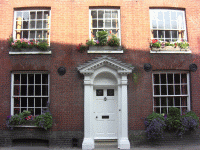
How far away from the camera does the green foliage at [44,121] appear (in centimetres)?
856

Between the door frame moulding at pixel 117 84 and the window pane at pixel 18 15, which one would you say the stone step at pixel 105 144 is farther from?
the window pane at pixel 18 15

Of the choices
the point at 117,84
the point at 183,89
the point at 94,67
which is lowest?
the point at 183,89

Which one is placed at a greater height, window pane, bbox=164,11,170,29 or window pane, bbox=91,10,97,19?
window pane, bbox=91,10,97,19

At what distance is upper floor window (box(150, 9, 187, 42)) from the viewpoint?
9508 mm

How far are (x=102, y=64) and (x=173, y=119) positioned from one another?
142 inches

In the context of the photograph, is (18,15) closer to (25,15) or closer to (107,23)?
(25,15)

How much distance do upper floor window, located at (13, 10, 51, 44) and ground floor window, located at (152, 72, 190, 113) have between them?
5.17m

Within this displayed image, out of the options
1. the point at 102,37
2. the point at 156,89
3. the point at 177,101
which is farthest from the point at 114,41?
the point at 177,101

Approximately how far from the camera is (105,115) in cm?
909

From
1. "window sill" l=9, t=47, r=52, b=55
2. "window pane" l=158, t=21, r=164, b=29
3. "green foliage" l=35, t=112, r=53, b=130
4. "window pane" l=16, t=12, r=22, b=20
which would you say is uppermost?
"window pane" l=16, t=12, r=22, b=20

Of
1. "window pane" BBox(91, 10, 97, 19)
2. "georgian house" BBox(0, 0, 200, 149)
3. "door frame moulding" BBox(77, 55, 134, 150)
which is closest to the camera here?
"door frame moulding" BBox(77, 55, 134, 150)

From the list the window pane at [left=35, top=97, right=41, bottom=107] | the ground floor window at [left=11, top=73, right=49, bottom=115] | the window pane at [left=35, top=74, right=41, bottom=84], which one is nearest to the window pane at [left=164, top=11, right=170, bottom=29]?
the ground floor window at [left=11, top=73, right=49, bottom=115]

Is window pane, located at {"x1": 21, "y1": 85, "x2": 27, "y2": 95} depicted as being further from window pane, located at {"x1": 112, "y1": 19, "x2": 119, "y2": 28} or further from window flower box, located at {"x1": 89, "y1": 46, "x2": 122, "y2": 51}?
window pane, located at {"x1": 112, "y1": 19, "x2": 119, "y2": 28}

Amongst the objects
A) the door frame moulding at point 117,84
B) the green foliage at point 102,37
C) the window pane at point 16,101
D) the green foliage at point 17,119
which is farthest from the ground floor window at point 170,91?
the window pane at point 16,101
